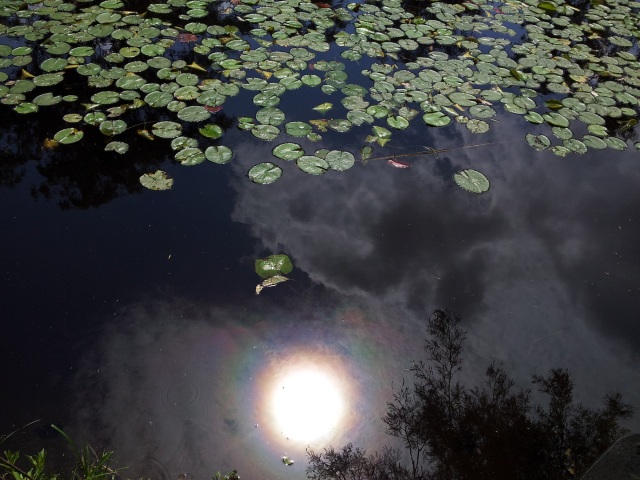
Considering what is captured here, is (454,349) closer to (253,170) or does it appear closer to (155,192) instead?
(253,170)

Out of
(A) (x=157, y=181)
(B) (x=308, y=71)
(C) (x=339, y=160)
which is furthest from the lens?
(B) (x=308, y=71)

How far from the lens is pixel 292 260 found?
3404 millimetres

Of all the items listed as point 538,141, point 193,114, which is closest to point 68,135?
point 193,114

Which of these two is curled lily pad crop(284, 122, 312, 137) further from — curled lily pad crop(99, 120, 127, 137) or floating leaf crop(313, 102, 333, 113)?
curled lily pad crop(99, 120, 127, 137)

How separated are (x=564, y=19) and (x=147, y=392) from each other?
702cm

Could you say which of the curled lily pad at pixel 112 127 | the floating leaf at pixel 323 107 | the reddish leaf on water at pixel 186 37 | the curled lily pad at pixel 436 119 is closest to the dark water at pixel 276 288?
the curled lily pad at pixel 436 119

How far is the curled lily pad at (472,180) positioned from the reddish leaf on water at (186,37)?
3395mm

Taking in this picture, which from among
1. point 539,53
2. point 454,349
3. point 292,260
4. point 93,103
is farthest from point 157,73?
point 539,53

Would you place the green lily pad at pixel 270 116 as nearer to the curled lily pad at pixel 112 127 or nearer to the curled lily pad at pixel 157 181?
the curled lily pad at pixel 157 181

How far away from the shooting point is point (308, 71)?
5.11 metres

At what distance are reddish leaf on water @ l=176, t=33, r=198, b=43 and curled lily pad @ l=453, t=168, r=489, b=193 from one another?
3395 millimetres

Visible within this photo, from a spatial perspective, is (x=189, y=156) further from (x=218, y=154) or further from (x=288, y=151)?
(x=288, y=151)

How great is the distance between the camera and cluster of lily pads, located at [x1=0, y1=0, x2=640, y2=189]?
4.26m

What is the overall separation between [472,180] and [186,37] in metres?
3.64
